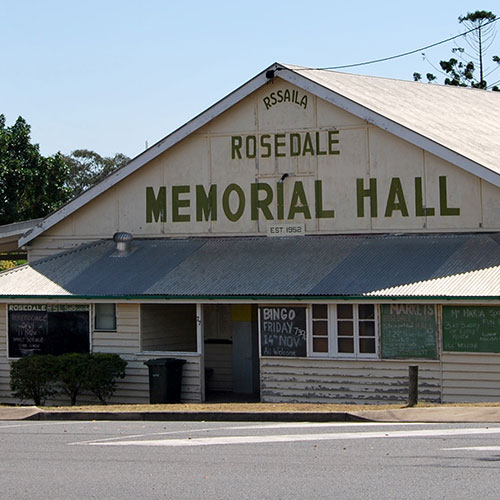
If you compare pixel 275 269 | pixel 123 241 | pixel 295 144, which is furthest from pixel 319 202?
pixel 123 241

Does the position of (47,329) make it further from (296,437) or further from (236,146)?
(296,437)

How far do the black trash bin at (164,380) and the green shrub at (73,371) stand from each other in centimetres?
141

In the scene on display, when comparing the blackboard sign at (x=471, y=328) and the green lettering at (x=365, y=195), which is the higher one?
the green lettering at (x=365, y=195)

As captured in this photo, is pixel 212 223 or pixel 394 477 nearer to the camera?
pixel 394 477

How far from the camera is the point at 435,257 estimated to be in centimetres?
2072

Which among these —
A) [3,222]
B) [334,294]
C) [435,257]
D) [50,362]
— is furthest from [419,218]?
[3,222]

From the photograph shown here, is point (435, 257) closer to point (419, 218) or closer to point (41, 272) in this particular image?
point (419, 218)

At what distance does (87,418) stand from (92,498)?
356 inches

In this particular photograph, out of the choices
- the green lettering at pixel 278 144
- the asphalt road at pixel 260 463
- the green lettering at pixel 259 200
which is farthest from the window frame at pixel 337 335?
the asphalt road at pixel 260 463

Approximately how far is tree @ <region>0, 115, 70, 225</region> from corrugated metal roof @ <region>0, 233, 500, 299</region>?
2203cm

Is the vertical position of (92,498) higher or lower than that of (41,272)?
lower

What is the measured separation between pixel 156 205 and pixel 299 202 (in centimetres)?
367

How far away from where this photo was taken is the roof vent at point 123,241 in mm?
24609

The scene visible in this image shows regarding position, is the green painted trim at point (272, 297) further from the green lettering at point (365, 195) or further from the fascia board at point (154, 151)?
the green lettering at point (365, 195)
